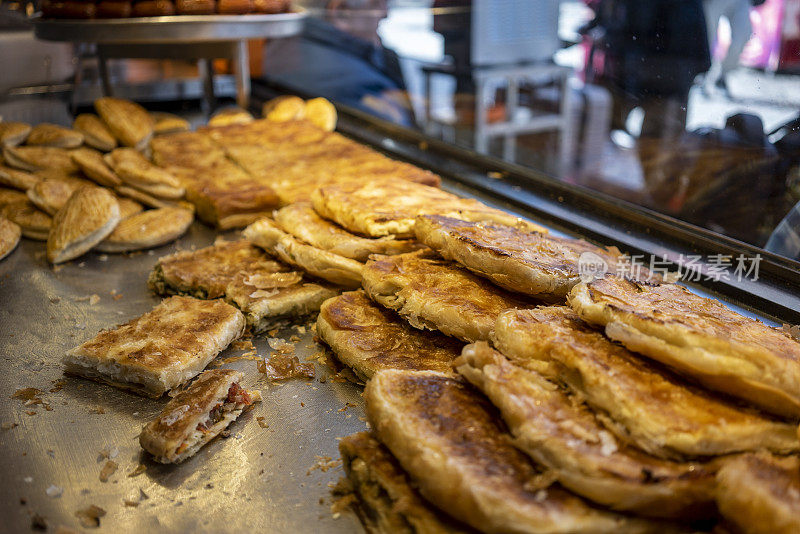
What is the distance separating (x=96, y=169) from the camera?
11.0 ft

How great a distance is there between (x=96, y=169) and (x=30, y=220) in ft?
1.43

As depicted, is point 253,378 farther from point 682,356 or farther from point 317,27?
point 317,27

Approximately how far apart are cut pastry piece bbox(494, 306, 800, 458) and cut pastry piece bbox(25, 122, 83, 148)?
307 centimetres

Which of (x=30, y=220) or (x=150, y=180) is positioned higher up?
(x=150, y=180)

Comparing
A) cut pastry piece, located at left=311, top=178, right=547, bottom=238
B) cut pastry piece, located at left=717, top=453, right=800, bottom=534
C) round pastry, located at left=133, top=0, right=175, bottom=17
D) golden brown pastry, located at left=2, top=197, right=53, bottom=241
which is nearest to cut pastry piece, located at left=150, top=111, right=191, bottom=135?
round pastry, located at left=133, top=0, right=175, bottom=17

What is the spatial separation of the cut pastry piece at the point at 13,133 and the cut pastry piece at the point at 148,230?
3.32 ft

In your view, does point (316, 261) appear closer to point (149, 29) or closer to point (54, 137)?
point (54, 137)

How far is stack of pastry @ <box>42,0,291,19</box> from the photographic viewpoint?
388 cm

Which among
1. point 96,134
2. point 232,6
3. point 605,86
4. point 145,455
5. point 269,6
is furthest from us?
point 605,86

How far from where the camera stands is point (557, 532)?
1178 mm

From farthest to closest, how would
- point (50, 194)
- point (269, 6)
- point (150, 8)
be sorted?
1. point (269, 6)
2. point (150, 8)
3. point (50, 194)

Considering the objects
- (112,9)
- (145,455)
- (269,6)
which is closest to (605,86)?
(269,6)

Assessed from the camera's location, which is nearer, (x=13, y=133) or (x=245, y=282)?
(x=245, y=282)

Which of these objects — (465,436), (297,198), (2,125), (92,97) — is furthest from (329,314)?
(92,97)
